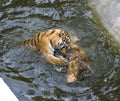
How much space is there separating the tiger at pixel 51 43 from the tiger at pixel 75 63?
0.07 m

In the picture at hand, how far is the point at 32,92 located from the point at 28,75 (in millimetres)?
270

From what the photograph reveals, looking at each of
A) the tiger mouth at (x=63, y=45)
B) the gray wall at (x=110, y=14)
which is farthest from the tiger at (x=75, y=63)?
the gray wall at (x=110, y=14)

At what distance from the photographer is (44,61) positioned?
4434 mm

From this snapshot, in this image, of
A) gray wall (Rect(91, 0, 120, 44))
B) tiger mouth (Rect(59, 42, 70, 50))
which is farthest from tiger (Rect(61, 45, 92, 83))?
gray wall (Rect(91, 0, 120, 44))

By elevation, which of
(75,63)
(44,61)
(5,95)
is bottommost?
(44,61)

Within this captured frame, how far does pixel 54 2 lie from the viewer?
17.8ft

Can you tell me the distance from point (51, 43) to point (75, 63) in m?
0.44

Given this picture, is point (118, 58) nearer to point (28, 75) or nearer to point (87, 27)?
point (87, 27)

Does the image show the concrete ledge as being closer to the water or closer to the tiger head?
the water

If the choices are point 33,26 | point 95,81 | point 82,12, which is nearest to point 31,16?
point 33,26

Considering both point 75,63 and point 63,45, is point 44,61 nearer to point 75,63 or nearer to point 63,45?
point 63,45

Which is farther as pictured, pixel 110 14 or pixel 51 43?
pixel 110 14

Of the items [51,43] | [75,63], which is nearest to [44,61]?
[51,43]

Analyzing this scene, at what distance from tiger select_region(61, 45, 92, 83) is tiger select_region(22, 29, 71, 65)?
0.07 metres
